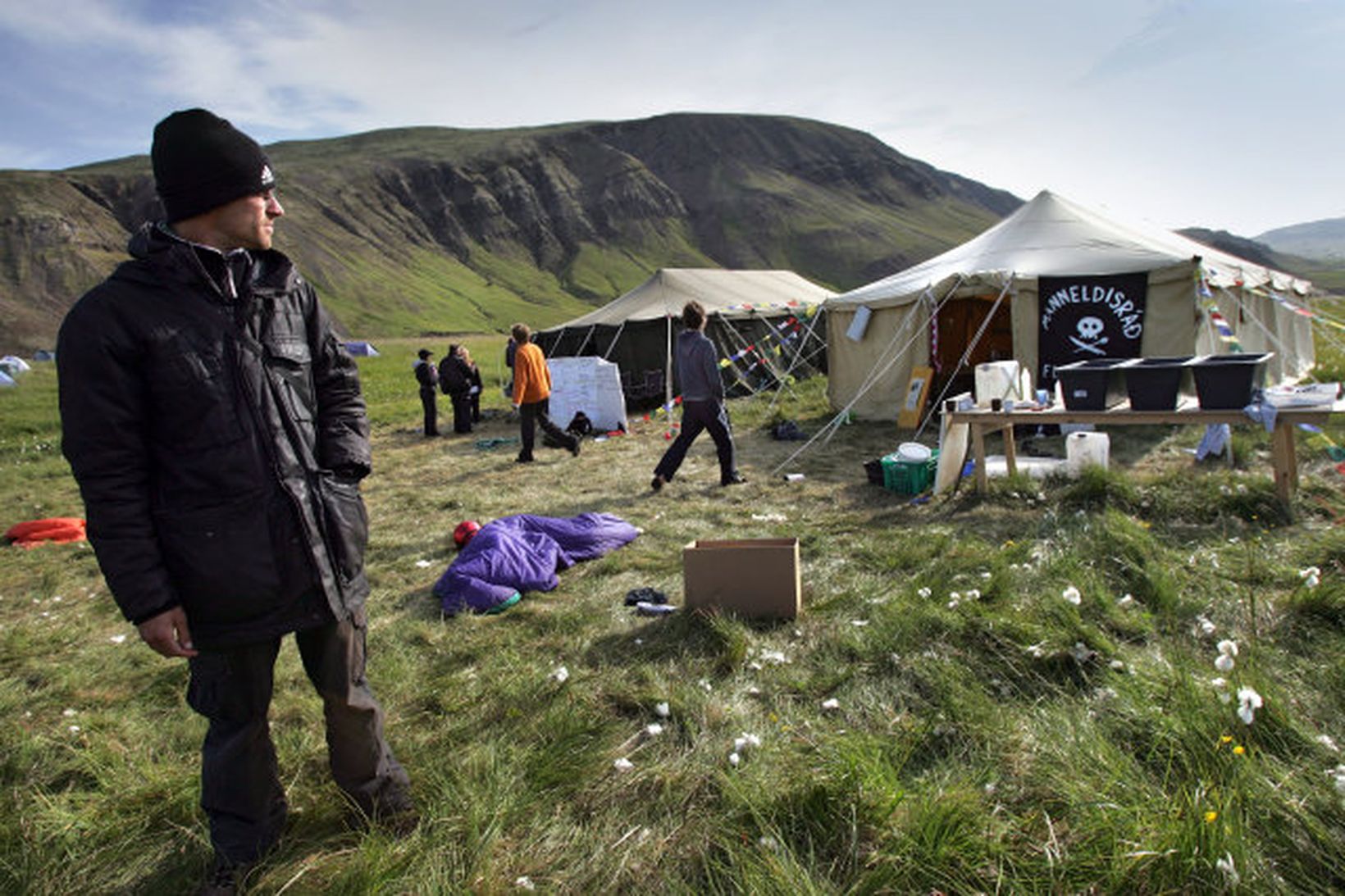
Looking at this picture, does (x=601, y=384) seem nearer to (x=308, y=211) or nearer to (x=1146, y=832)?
(x=1146, y=832)

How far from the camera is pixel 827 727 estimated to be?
276cm

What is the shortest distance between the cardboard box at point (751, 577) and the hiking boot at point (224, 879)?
2.40 meters

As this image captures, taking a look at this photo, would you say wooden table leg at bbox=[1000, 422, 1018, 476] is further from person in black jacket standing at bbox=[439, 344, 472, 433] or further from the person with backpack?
person in black jacket standing at bbox=[439, 344, 472, 433]

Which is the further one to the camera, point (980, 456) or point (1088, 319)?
point (1088, 319)

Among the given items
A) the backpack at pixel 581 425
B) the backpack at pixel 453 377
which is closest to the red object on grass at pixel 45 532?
the backpack at pixel 453 377

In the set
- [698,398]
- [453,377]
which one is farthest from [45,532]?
[453,377]

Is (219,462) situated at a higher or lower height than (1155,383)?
higher

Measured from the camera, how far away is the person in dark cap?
1785mm

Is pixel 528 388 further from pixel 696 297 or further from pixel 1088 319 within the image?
pixel 696 297

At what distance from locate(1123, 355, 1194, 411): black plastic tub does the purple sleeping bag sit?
13.2ft

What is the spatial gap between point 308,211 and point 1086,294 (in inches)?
4332

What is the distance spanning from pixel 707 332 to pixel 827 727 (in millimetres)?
13089

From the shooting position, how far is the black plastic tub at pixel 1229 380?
17.4 feet

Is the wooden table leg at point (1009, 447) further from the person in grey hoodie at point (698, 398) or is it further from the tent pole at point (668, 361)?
the tent pole at point (668, 361)
